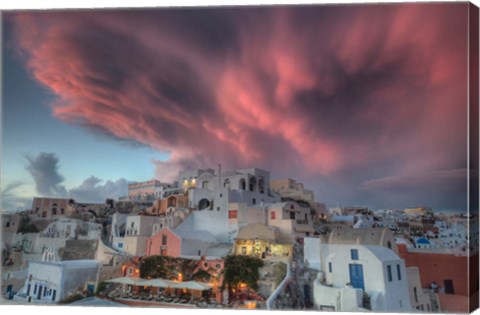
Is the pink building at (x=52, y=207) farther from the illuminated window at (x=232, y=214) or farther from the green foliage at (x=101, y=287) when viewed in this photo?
the illuminated window at (x=232, y=214)

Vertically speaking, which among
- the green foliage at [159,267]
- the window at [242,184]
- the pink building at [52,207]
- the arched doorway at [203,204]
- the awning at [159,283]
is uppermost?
the window at [242,184]

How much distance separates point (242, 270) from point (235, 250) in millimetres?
571

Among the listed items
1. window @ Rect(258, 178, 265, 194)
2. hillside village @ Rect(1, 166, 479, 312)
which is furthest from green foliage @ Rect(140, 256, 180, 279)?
window @ Rect(258, 178, 265, 194)

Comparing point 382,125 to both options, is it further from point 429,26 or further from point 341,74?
point 429,26

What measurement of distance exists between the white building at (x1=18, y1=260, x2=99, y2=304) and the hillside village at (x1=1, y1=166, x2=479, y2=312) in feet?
0.08

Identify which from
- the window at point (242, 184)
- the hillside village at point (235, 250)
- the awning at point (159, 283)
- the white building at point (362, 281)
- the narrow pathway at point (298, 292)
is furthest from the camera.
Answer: the window at point (242, 184)

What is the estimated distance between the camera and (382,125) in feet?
35.5

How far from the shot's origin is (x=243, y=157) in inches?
491

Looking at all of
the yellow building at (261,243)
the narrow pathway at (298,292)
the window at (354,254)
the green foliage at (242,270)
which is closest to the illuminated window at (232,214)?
the yellow building at (261,243)

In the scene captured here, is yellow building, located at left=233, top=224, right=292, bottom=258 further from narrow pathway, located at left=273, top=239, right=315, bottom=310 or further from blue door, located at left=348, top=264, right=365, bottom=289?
blue door, located at left=348, top=264, right=365, bottom=289

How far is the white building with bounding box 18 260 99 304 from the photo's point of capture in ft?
37.6

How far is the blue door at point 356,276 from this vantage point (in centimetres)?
991

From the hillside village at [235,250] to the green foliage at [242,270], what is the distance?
2 centimetres

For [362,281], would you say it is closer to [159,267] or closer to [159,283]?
[159,283]
